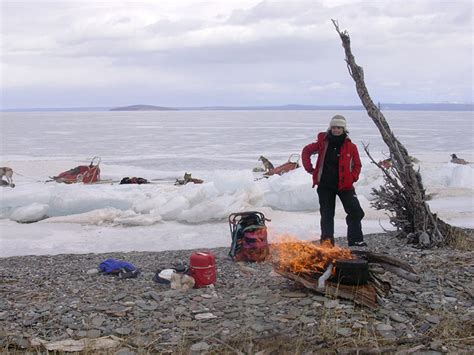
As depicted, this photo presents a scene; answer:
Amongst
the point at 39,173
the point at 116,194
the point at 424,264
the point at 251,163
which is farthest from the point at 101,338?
the point at 251,163

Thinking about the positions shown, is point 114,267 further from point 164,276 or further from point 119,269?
point 164,276

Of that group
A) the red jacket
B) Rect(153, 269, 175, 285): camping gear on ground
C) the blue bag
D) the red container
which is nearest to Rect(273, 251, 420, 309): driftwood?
the red container

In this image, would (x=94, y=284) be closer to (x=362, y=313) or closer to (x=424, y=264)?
(x=362, y=313)

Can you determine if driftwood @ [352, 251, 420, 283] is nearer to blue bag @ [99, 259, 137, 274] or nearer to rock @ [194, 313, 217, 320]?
rock @ [194, 313, 217, 320]

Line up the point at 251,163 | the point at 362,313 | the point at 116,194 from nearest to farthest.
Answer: the point at 362,313 → the point at 116,194 → the point at 251,163

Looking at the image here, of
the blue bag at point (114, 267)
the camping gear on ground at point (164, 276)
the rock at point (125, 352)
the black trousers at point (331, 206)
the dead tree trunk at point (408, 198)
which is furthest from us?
the dead tree trunk at point (408, 198)

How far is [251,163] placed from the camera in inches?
959

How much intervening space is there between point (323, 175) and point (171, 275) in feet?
7.67

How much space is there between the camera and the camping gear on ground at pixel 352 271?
207 inches

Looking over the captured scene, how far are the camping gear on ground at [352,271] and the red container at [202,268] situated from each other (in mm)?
1317

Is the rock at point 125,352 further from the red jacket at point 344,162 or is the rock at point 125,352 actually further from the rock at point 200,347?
the red jacket at point 344,162

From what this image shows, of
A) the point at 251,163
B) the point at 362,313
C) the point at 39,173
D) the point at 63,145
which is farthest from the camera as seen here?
the point at 63,145

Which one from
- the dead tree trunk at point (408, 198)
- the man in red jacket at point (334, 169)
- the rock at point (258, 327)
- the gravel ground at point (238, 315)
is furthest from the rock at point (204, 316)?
the dead tree trunk at point (408, 198)

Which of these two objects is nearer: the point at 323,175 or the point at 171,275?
the point at 171,275
